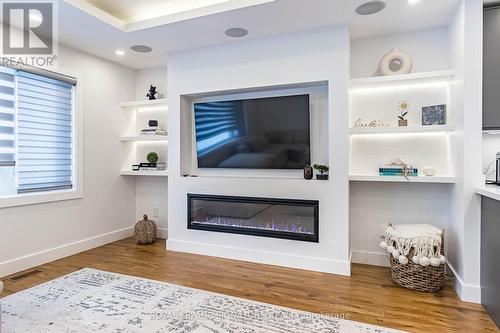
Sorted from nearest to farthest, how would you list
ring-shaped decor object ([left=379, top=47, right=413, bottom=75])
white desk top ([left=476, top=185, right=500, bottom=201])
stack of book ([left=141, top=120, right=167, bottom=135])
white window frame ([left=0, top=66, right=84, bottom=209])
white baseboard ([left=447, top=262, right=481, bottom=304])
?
white desk top ([left=476, top=185, right=500, bottom=201]) → white baseboard ([left=447, top=262, right=481, bottom=304]) → ring-shaped decor object ([left=379, top=47, right=413, bottom=75]) → white window frame ([left=0, top=66, right=84, bottom=209]) → stack of book ([left=141, top=120, right=167, bottom=135])

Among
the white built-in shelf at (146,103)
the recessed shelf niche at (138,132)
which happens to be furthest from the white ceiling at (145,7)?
the recessed shelf niche at (138,132)

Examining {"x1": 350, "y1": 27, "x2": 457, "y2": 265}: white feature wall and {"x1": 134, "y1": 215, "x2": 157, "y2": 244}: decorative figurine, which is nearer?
{"x1": 350, "y1": 27, "x2": 457, "y2": 265}: white feature wall

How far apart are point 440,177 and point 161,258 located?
121 inches

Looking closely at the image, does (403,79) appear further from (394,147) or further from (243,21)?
(243,21)

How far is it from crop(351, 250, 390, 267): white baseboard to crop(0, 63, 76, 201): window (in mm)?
3503

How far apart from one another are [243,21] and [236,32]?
0.27 metres

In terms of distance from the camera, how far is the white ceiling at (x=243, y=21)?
266 cm

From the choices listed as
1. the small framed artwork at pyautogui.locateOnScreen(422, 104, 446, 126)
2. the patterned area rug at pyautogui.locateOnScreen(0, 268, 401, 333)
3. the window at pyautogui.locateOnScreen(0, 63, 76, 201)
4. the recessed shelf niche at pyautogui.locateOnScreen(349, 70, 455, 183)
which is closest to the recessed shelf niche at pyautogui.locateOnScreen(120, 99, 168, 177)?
the window at pyautogui.locateOnScreen(0, 63, 76, 201)

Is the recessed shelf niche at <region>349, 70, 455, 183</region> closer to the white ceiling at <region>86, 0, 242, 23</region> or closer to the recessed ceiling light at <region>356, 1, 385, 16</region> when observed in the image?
the recessed ceiling light at <region>356, 1, 385, 16</region>

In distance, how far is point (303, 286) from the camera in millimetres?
2711

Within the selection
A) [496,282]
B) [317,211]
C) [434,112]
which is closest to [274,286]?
[317,211]

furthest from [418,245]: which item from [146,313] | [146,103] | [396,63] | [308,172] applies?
[146,103]

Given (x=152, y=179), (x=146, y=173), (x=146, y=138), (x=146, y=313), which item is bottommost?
(x=146, y=313)

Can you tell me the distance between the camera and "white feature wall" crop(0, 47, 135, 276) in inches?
122
